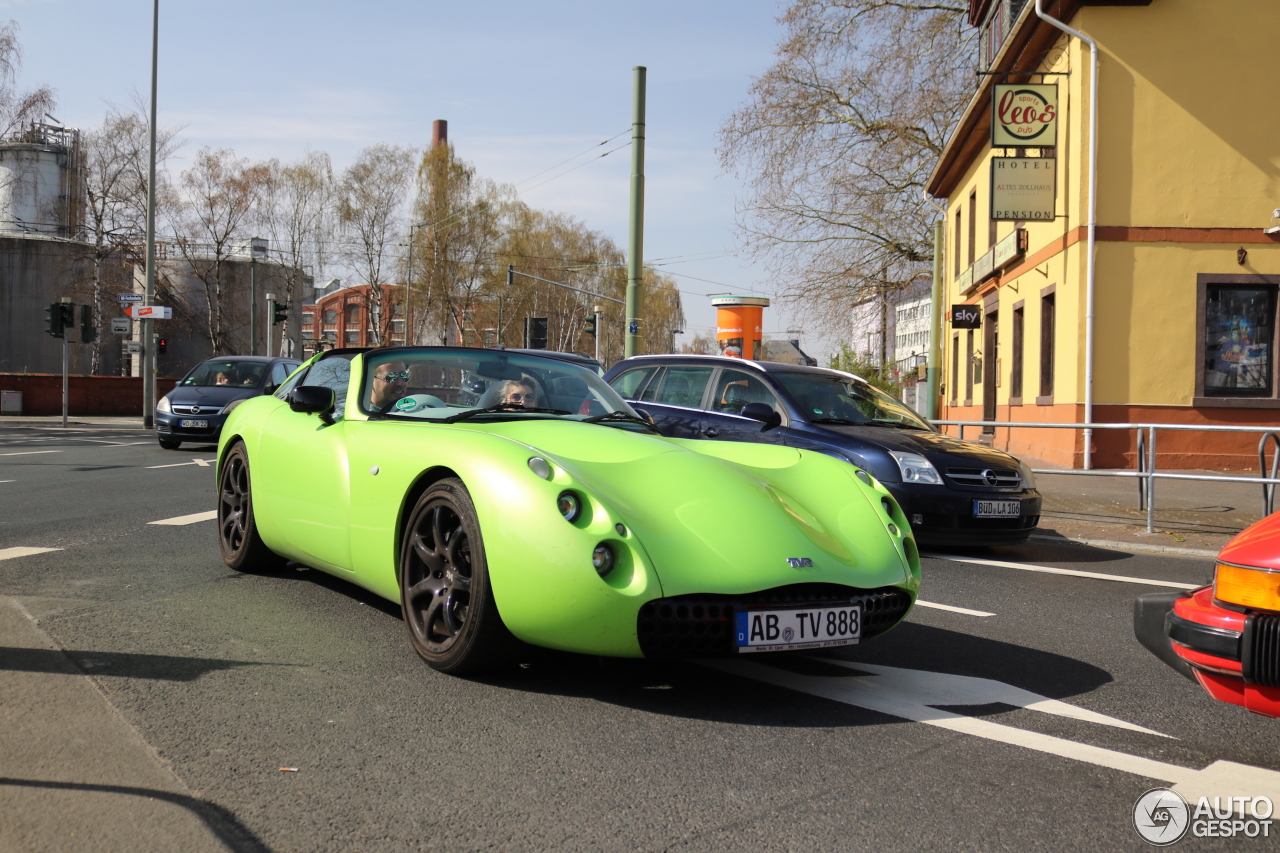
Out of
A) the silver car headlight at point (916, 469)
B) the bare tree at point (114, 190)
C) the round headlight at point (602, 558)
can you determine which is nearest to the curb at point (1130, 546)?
the silver car headlight at point (916, 469)

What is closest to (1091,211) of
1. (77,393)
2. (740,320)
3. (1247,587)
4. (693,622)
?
(740,320)

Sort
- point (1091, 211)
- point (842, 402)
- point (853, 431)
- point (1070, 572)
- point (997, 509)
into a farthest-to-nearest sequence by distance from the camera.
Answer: point (1091, 211)
point (842, 402)
point (853, 431)
point (997, 509)
point (1070, 572)

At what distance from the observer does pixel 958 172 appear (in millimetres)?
28281

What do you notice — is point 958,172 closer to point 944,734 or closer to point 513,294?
point 944,734

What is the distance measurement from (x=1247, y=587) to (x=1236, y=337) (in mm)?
16892


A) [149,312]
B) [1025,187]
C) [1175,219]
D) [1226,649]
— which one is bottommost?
[1226,649]

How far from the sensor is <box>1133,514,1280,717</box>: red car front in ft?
9.11

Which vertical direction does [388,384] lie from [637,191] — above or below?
below

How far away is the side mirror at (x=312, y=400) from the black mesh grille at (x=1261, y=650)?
407cm

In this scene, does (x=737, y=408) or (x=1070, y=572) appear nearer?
(x=1070, y=572)

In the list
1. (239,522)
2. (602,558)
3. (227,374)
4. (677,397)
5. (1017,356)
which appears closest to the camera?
(602,558)

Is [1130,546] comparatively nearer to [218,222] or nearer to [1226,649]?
[1226,649]

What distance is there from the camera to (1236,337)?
58.0 feet

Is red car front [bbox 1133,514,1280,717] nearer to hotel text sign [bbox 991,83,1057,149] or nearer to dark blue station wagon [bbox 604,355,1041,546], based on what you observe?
dark blue station wagon [bbox 604,355,1041,546]
